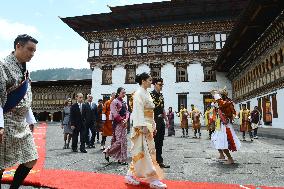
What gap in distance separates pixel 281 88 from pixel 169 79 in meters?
14.1

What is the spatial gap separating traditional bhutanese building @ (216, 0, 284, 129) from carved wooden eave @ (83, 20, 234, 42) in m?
4.95

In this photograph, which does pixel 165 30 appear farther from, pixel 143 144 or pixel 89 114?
pixel 143 144

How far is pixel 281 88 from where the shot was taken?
13680mm

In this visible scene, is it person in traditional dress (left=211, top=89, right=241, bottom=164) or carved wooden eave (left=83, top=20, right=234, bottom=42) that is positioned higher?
carved wooden eave (left=83, top=20, right=234, bottom=42)

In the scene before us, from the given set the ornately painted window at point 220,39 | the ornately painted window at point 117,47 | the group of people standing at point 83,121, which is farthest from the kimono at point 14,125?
the ornately painted window at point 117,47

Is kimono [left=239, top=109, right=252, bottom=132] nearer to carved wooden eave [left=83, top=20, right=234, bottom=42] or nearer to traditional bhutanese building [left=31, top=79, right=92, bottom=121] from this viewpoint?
carved wooden eave [left=83, top=20, right=234, bottom=42]

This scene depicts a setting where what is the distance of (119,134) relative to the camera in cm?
614

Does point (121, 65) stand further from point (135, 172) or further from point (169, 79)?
point (135, 172)

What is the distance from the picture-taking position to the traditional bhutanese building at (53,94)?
32781 millimetres

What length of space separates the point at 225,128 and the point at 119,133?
2297 millimetres

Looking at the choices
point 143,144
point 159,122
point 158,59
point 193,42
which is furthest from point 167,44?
point 143,144

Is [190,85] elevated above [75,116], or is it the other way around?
[190,85]

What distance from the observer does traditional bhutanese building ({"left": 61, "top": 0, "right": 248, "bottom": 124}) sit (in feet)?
85.5

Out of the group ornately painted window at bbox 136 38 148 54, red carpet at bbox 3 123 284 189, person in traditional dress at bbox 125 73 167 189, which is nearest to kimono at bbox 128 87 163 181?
person in traditional dress at bbox 125 73 167 189
